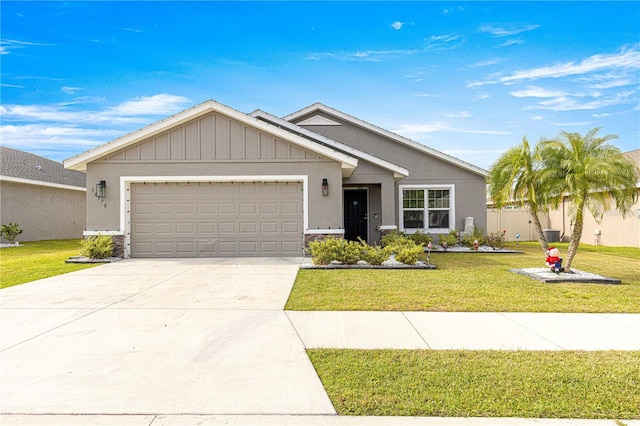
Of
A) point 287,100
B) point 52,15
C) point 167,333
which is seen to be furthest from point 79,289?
point 287,100

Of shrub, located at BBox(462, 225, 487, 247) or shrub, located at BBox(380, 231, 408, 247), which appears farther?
shrub, located at BBox(462, 225, 487, 247)

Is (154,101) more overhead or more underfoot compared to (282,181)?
more overhead

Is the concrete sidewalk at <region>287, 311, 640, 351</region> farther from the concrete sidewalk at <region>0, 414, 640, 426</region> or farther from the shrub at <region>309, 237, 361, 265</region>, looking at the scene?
the shrub at <region>309, 237, 361, 265</region>

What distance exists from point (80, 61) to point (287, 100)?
877 centimetres

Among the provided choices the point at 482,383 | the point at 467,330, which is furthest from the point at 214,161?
the point at 482,383

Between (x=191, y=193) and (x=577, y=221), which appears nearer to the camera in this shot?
(x=577, y=221)

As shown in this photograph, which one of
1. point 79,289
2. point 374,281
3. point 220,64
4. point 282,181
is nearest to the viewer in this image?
point 79,289

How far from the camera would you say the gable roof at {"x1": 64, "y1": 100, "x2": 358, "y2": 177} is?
12.1 m

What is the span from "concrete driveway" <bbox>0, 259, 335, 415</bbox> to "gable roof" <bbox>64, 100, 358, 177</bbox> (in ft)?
17.3

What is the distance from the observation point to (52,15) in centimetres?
1327

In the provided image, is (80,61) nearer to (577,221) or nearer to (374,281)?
(374,281)

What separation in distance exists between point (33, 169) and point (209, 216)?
1556 cm

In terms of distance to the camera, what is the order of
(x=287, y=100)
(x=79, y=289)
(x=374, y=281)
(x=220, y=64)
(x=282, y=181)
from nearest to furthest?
(x=79, y=289), (x=374, y=281), (x=282, y=181), (x=220, y=64), (x=287, y=100)

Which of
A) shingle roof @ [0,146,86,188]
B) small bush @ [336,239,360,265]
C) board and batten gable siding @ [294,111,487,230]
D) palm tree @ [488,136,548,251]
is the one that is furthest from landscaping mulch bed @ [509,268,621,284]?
shingle roof @ [0,146,86,188]
